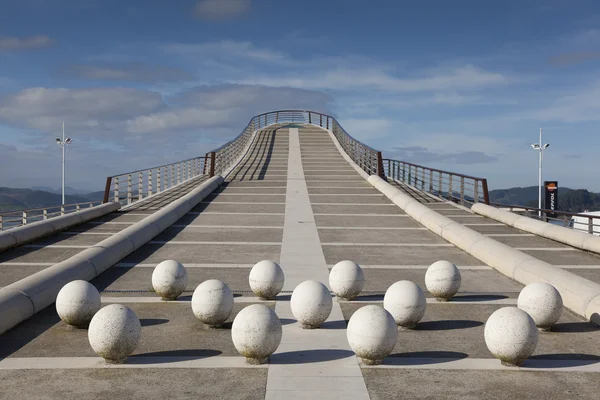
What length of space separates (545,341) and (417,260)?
17.8 ft

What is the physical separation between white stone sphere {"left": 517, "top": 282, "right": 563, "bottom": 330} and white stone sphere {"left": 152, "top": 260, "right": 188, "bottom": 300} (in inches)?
195

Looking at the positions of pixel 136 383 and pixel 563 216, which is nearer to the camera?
pixel 136 383

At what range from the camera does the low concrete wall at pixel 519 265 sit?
356 inches

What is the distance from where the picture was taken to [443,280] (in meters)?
9.71

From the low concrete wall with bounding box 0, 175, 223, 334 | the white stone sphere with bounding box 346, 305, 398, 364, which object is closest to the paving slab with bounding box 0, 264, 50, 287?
the low concrete wall with bounding box 0, 175, 223, 334

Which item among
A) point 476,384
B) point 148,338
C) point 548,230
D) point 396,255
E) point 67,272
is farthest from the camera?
point 548,230

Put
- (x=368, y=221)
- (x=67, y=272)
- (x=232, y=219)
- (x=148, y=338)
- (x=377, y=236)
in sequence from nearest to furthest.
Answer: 1. (x=148, y=338)
2. (x=67, y=272)
3. (x=377, y=236)
4. (x=368, y=221)
5. (x=232, y=219)

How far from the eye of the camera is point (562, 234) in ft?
51.6

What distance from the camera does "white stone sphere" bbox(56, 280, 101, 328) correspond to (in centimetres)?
827

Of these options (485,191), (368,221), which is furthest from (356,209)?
(485,191)

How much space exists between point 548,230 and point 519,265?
5693 millimetres

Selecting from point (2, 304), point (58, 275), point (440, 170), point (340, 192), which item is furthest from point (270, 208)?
point (2, 304)

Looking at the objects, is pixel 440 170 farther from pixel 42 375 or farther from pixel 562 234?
pixel 42 375

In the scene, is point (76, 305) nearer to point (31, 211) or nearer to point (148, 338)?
point (148, 338)
